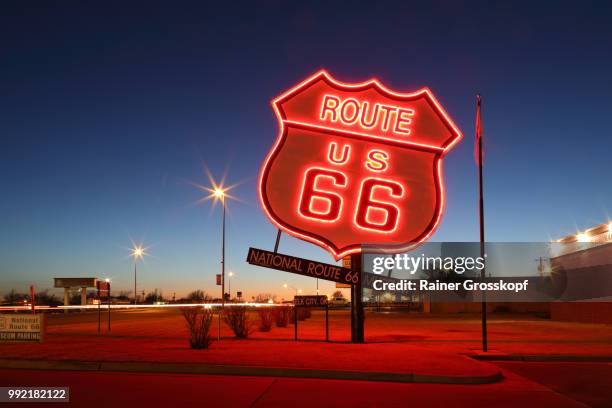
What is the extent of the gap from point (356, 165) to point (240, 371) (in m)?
8.95

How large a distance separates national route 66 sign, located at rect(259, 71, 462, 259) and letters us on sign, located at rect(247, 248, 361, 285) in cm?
58

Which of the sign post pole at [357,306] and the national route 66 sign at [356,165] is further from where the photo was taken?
the sign post pole at [357,306]

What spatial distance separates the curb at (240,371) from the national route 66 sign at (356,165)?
6983 mm

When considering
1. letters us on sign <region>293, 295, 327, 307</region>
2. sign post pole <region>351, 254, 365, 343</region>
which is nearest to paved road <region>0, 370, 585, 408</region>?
sign post pole <region>351, 254, 365, 343</region>

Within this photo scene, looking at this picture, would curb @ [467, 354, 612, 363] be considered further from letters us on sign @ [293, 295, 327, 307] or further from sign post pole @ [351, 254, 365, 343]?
letters us on sign @ [293, 295, 327, 307]

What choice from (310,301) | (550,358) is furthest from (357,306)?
(550,358)

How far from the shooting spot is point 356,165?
19594mm

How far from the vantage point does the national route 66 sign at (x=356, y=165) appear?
63.5ft

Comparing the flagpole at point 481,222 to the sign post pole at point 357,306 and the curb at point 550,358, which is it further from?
the sign post pole at point 357,306

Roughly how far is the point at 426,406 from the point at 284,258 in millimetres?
10172

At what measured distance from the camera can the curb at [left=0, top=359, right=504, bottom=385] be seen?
12.3 meters

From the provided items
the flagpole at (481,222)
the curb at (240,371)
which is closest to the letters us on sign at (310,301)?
the flagpole at (481,222)

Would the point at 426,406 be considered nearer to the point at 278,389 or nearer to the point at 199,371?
the point at 278,389

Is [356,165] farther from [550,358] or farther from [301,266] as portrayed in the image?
[550,358]
